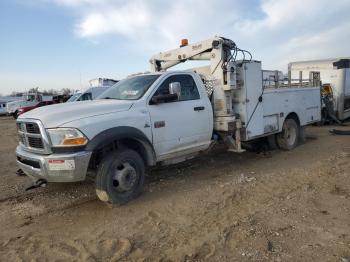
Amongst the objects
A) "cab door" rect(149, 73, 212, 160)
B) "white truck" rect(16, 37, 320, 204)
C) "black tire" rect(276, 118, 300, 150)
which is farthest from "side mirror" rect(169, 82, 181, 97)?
"black tire" rect(276, 118, 300, 150)

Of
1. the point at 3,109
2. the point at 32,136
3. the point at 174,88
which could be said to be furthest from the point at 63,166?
the point at 3,109

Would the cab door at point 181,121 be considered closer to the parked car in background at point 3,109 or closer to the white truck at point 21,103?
the white truck at point 21,103

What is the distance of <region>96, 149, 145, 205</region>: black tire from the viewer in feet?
15.3

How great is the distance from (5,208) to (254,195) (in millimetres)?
3835

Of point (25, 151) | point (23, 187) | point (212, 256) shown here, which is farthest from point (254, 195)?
point (23, 187)

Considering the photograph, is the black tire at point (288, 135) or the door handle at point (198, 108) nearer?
the door handle at point (198, 108)

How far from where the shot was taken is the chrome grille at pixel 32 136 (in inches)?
177

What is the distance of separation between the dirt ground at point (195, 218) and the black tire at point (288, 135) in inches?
65.2

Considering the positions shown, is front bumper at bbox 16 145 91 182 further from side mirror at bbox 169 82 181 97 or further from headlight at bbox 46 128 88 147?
side mirror at bbox 169 82 181 97

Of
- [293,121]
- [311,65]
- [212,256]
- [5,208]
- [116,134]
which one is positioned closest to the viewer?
[212,256]

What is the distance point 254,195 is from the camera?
513 centimetres

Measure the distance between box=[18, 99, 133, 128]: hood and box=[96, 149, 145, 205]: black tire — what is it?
2.13 feet

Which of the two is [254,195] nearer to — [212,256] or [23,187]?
[212,256]

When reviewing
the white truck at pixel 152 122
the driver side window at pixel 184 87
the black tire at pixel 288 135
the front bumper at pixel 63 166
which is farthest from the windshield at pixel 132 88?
the black tire at pixel 288 135
